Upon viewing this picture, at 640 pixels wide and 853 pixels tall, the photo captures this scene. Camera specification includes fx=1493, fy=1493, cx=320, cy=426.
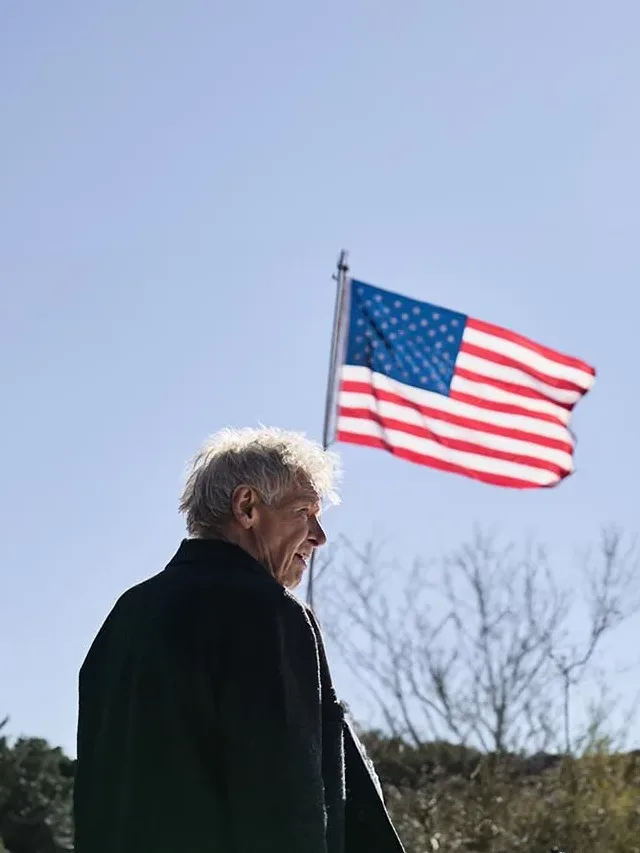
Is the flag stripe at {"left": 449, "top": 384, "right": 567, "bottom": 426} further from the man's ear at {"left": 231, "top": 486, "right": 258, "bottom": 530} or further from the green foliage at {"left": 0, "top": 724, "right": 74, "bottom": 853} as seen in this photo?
the man's ear at {"left": 231, "top": 486, "right": 258, "bottom": 530}

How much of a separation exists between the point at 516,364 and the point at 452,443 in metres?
0.68

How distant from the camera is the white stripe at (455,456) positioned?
30.7 ft

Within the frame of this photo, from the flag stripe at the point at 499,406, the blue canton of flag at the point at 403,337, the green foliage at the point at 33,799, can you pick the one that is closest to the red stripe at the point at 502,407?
the flag stripe at the point at 499,406

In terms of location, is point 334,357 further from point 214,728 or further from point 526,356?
point 214,728

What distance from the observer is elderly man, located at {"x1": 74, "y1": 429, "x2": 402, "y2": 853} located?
265 cm

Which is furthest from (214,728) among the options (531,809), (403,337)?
(531,809)

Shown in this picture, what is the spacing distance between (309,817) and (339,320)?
7.64 meters

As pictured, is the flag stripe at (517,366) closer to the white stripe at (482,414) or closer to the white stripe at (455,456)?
the white stripe at (482,414)

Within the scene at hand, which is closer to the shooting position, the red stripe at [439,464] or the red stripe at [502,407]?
the red stripe at [439,464]

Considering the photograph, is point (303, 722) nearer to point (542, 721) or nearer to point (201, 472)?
point (201, 472)

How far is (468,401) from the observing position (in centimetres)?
954

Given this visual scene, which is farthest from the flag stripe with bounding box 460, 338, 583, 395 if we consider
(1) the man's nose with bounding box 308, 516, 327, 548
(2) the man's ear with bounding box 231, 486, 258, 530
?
(2) the man's ear with bounding box 231, 486, 258, 530

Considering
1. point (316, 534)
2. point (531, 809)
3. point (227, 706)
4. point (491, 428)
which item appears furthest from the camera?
point (531, 809)

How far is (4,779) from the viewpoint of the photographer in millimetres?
12391
